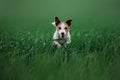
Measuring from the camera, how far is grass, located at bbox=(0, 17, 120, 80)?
334 centimetres

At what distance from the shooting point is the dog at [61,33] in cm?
334

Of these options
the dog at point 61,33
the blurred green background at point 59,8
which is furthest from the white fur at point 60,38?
the blurred green background at point 59,8

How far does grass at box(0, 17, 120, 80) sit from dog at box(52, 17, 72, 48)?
0.04 meters

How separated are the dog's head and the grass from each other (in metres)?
0.05

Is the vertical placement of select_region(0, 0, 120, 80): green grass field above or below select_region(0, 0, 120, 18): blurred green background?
below

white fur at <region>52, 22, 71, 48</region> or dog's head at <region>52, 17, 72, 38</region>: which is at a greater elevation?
dog's head at <region>52, 17, 72, 38</region>

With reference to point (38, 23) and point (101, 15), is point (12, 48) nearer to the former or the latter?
point (38, 23)

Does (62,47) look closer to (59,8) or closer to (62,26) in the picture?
(62,26)

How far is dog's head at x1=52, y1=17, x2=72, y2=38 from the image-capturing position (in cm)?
334

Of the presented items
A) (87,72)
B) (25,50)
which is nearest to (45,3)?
(25,50)

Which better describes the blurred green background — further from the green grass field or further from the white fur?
the white fur

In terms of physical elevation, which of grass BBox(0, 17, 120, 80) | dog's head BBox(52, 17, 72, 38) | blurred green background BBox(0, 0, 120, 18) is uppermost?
blurred green background BBox(0, 0, 120, 18)

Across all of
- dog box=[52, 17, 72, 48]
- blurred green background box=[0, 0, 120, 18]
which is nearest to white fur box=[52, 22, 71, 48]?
dog box=[52, 17, 72, 48]

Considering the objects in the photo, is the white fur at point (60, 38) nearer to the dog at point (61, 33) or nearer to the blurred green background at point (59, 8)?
the dog at point (61, 33)
